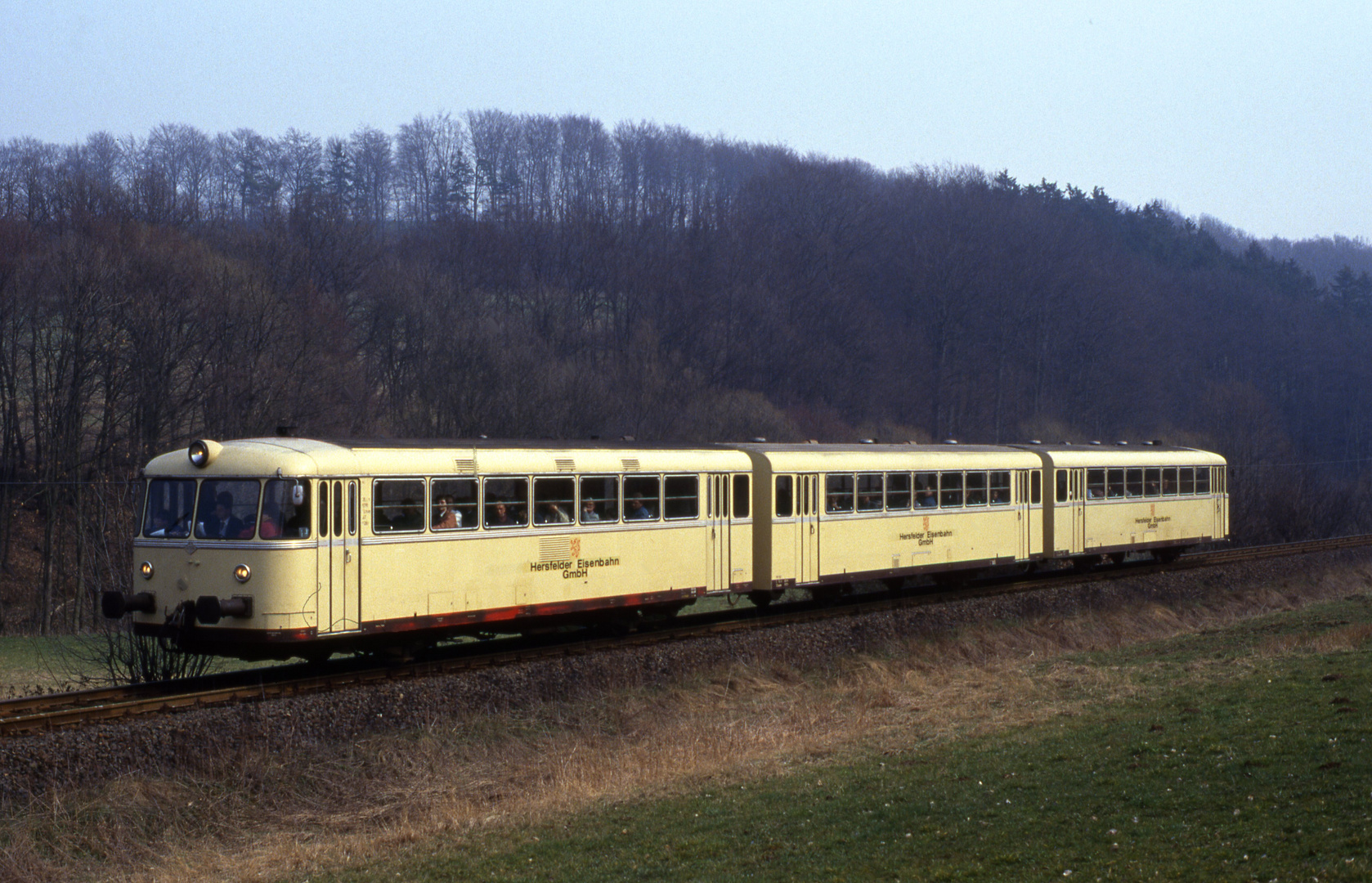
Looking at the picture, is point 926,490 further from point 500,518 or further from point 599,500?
point 500,518

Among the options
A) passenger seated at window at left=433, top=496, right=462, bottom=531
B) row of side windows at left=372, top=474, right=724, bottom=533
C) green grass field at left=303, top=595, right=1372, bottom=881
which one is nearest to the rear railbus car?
row of side windows at left=372, top=474, right=724, bottom=533

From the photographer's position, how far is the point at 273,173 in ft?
305

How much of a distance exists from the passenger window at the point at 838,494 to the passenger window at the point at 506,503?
6.90m

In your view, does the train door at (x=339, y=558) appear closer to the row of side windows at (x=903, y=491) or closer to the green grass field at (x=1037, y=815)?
the green grass field at (x=1037, y=815)

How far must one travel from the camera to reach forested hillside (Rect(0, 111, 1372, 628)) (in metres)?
41.9

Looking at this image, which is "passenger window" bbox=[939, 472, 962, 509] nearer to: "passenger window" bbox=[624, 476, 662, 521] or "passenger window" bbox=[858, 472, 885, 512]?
"passenger window" bbox=[858, 472, 885, 512]

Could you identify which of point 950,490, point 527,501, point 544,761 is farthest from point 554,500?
point 950,490

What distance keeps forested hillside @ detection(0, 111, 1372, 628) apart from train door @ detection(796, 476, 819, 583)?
11.7 metres

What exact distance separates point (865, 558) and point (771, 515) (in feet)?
9.61

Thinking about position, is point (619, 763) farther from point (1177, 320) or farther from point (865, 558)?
point (1177, 320)

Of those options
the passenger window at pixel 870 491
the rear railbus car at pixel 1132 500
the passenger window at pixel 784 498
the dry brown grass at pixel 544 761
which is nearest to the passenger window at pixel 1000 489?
the rear railbus car at pixel 1132 500

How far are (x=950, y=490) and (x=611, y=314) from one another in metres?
51.8

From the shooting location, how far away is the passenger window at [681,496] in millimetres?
18797

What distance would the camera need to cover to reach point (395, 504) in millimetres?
14820
